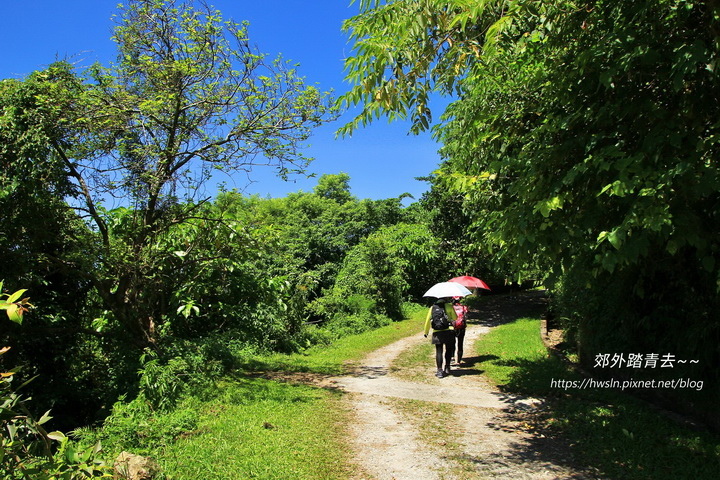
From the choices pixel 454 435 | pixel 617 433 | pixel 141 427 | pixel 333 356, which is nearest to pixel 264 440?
pixel 141 427

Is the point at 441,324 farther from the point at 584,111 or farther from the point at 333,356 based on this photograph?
the point at 584,111

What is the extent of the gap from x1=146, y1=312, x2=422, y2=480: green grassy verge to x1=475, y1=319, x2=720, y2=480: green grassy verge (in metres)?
2.67

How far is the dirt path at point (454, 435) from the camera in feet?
15.6

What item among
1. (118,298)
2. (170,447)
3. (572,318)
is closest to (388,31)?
(170,447)

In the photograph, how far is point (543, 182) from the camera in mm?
4098

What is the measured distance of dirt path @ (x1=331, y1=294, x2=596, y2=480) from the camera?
15.6 ft

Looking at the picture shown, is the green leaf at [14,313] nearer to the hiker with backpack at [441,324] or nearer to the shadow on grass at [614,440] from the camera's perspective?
the shadow on grass at [614,440]

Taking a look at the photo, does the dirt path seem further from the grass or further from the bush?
the bush

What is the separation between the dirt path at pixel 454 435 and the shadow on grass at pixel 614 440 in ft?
0.20

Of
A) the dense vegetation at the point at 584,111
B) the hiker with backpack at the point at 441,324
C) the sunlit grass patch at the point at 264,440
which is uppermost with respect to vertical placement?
the dense vegetation at the point at 584,111

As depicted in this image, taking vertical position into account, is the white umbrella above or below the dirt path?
above

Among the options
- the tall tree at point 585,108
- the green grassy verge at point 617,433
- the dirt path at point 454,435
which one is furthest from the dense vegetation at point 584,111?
the dirt path at point 454,435

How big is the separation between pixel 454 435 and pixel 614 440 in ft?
5.84

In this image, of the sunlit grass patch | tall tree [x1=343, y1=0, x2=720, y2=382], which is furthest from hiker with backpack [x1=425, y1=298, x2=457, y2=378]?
tall tree [x1=343, y1=0, x2=720, y2=382]
